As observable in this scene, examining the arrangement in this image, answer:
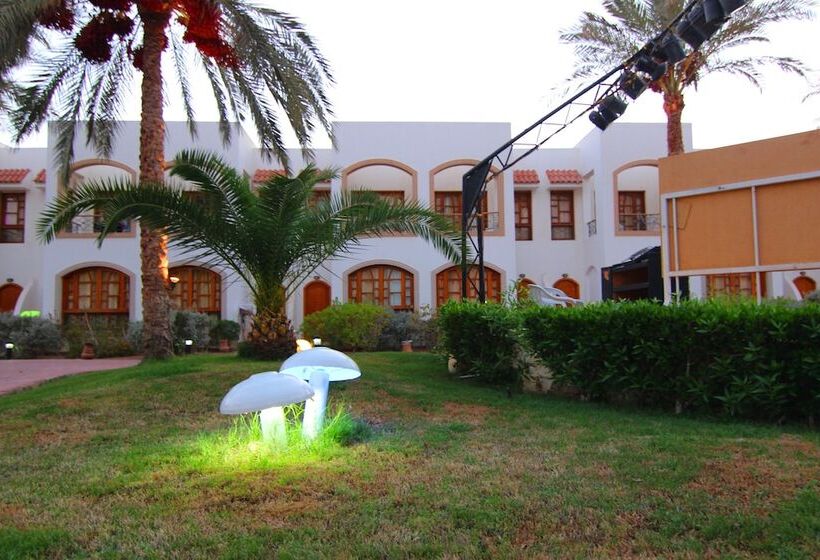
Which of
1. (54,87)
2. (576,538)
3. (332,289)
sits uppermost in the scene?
(54,87)

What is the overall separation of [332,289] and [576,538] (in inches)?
683

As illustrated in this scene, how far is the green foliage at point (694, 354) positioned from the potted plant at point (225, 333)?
1201cm

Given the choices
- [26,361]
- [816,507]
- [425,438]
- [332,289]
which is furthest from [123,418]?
[332,289]

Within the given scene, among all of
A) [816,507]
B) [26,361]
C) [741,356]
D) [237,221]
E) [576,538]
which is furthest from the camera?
[26,361]

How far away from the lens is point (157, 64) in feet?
38.3

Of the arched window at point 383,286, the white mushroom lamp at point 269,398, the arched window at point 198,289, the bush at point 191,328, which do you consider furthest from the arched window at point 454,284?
the white mushroom lamp at point 269,398

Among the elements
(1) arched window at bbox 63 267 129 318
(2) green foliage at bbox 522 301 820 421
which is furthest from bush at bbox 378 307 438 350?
(2) green foliage at bbox 522 301 820 421

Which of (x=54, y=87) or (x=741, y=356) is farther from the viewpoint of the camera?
(x=54, y=87)

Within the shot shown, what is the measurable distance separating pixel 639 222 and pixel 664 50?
41.0 ft

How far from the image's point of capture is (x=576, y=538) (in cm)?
332

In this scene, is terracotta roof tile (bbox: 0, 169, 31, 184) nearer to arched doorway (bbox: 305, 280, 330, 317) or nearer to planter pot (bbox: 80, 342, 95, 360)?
planter pot (bbox: 80, 342, 95, 360)

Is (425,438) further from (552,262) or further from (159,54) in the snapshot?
(552,262)

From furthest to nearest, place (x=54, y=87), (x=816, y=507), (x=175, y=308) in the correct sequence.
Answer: (x=175, y=308), (x=54, y=87), (x=816, y=507)

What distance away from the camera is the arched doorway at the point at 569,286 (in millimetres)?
21719
